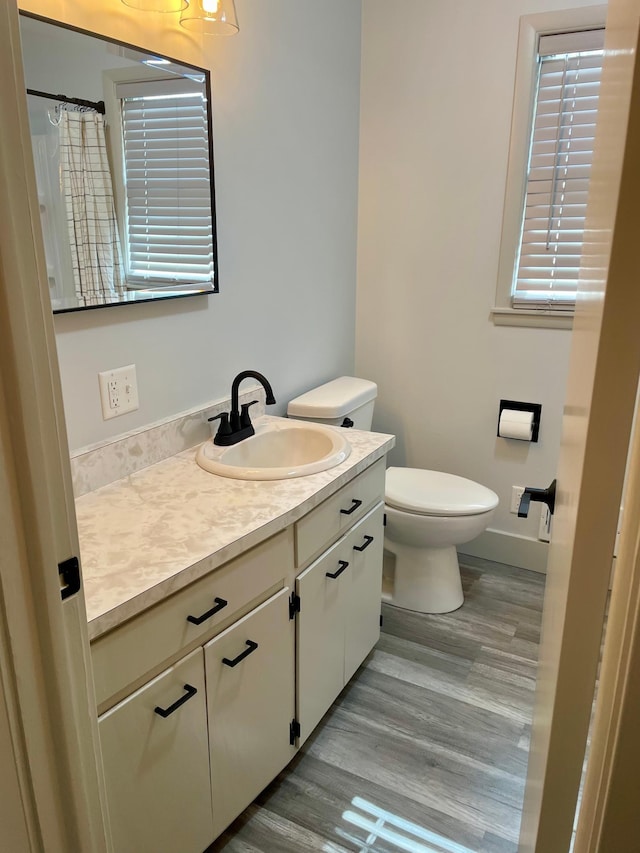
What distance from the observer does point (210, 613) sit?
1.33 metres

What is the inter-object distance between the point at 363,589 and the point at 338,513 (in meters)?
0.39

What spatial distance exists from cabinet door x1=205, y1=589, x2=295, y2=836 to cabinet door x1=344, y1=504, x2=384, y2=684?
34 cm

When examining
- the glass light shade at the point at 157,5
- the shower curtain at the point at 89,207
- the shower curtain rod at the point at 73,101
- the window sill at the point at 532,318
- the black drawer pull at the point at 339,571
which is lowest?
the black drawer pull at the point at 339,571

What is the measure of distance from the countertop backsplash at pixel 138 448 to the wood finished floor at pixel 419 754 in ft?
3.15

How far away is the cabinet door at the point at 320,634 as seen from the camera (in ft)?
5.59

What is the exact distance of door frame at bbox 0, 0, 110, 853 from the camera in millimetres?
710

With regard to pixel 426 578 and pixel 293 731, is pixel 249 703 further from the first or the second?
pixel 426 578

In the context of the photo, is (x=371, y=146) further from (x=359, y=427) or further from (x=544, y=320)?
(x=359, y=427)

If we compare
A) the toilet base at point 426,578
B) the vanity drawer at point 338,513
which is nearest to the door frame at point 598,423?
the vanity drawer at point 338,513

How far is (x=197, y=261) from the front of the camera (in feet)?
6.17

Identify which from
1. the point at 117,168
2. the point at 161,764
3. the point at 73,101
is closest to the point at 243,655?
the point at 161,764

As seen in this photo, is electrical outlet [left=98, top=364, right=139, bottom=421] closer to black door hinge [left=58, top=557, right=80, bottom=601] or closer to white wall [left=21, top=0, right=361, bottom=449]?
white wall [left=21, top=0, right=361, bottom=449]

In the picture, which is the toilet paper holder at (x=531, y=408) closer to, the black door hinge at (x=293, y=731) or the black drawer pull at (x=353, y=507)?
the black drawer pull at (x=353, y=507)

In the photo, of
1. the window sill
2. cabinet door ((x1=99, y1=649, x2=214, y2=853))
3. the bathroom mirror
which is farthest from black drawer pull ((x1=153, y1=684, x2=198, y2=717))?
the window sill
